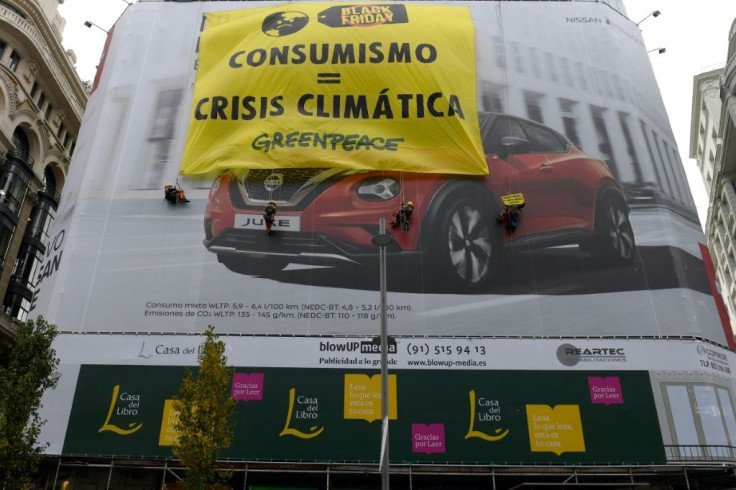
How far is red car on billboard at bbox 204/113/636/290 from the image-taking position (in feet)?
63.0

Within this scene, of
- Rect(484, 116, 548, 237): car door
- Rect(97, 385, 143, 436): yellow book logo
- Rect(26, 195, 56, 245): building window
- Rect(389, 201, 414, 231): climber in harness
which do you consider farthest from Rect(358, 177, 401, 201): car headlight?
Rect(26, 195, 56, 245): building window

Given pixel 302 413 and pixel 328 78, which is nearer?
pixel 302 413

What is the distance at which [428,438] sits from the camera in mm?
16094

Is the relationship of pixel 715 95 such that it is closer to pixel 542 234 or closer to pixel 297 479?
pixel 542 234

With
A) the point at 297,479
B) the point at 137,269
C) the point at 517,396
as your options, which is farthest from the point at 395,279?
the point at 137,269

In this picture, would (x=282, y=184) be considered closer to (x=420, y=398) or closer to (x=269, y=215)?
(x=269, y=215)

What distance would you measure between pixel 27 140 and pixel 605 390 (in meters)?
36.0

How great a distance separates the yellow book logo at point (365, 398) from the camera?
16469 millimetres

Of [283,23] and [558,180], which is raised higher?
[283,23]

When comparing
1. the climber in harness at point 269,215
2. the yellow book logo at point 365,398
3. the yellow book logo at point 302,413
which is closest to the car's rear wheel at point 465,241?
the yellow book logo at point 365,398

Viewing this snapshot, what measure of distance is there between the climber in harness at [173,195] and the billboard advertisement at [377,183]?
34 cm

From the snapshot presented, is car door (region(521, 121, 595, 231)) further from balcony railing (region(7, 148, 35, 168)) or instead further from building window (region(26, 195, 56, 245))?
building window (region(26, 195, 56, 245))

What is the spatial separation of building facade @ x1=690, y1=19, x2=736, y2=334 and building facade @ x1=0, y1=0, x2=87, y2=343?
141 feet

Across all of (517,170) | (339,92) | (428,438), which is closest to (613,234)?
(517,170)
